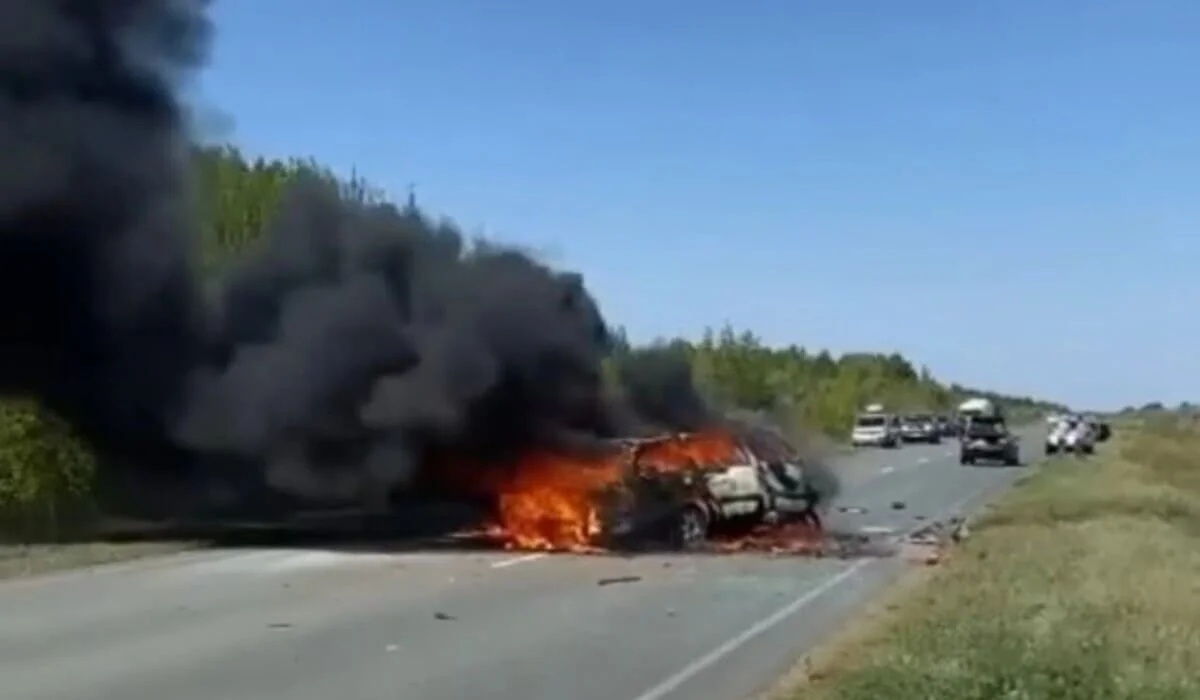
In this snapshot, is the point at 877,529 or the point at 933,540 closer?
the point at 933,540

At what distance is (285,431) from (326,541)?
5.70 ft

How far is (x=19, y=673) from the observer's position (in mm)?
11867

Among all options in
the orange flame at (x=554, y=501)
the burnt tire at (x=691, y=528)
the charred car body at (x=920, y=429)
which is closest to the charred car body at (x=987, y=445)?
the charred car body at (x=920, y=429)

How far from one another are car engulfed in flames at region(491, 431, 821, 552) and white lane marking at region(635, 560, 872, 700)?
13.7 feet

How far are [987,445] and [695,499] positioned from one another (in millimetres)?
36088

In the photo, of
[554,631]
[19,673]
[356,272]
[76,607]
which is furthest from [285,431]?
[19,673]

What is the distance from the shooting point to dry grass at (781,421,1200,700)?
1028 centimetres

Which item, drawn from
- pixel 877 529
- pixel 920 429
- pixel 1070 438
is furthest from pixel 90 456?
pixel 920 429

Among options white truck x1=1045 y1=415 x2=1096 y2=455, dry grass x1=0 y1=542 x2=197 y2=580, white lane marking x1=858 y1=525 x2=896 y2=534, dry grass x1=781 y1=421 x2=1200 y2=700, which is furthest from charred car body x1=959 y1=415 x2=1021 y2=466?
dry grass x1=0 y1=542 x2=197 y2=580

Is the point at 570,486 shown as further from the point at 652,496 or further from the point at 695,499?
the point at 695,499

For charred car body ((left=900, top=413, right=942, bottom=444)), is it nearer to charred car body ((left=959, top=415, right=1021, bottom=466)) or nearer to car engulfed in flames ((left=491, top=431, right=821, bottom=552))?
charred car body ((left=959, top=415, right=1021, bottom=466))

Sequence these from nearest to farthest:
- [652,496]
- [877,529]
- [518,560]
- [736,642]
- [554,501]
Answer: [736,642] < [518,560] < [652,496] < [554,501] < [877,529]

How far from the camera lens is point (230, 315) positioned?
89.4 feet

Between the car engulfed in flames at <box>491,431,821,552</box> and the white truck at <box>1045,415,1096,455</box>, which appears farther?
the white truck at <box>1045,415,1096,455</box>
